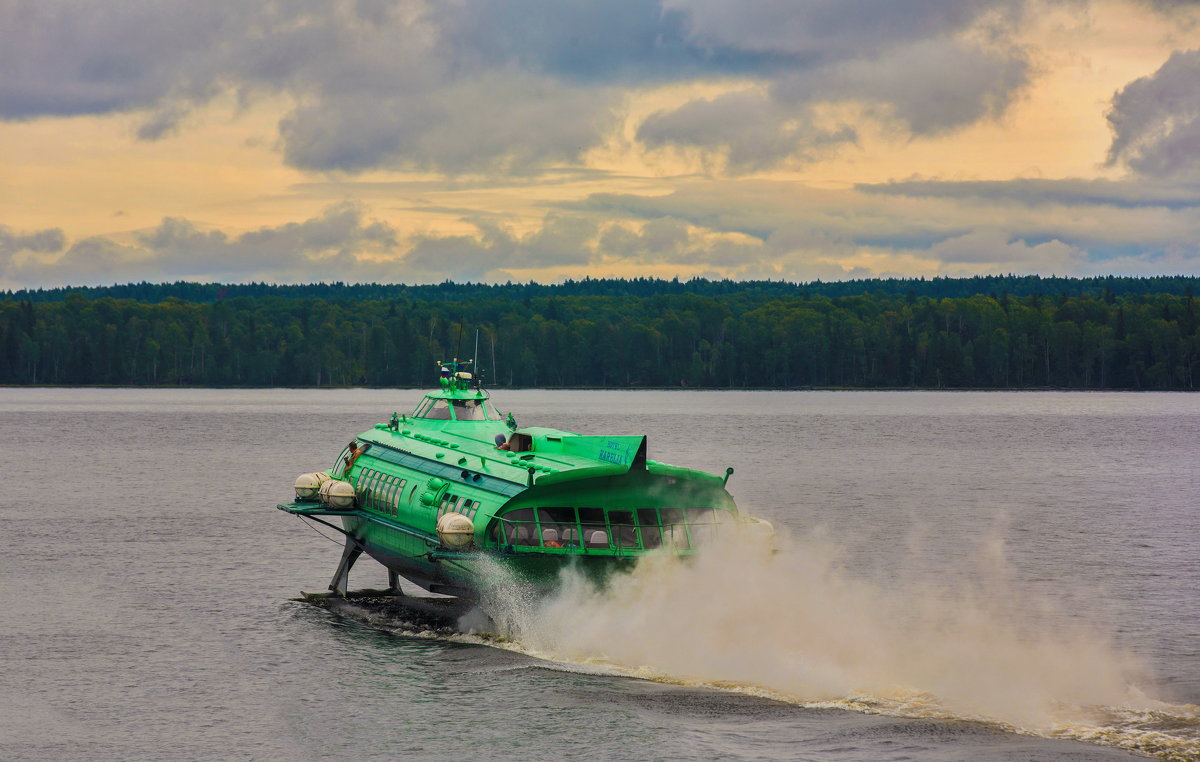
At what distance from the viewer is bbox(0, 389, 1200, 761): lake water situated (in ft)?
87.6

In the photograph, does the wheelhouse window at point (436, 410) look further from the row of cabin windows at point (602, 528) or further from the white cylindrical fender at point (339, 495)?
the row of cabin windows at point (602, 528)

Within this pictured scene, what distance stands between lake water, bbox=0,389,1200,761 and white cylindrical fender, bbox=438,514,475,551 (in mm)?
2333

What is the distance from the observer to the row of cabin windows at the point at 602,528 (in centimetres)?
3192

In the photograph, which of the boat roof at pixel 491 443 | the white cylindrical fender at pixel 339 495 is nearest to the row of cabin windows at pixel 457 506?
the boat roof at pixel 491 443

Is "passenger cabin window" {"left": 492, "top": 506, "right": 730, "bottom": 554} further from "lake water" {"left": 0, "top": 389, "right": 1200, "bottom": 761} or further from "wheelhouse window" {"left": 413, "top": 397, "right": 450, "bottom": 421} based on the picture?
"wheelhouse window" {"left": 413, "top": 397, "right": 450, "bottom": 421}

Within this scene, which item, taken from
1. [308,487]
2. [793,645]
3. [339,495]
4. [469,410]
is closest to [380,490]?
[339,495]

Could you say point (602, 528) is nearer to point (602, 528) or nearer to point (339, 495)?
point (602, 528)

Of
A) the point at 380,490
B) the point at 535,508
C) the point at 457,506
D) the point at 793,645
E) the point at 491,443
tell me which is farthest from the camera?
the point at 491,443

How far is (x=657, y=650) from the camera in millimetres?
30781

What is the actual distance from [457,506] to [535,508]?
3.49 m

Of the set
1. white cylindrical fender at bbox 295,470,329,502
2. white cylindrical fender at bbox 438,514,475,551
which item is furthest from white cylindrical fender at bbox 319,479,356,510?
white cylindrical fender at bbox 438,514,475,551

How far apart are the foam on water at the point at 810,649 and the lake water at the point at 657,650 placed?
0.08 m

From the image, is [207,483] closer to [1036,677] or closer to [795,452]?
[795,452]

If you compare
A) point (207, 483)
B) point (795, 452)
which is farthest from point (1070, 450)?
point (207, 483)
